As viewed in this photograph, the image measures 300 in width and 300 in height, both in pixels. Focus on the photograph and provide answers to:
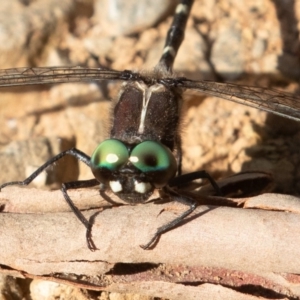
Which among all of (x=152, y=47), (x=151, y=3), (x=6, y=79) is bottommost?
(x=6, y=79)

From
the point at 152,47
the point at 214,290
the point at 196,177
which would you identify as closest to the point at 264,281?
the point at 214,290

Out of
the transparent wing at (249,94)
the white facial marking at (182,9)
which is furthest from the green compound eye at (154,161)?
the white facial marking at (182,9)

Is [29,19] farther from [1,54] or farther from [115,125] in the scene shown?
[115,125]

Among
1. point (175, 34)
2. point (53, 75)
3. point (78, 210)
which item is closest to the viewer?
point (78, 210)


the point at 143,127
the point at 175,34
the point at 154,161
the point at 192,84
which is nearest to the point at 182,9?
the point at 175,34

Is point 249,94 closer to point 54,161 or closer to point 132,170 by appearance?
point 132,170

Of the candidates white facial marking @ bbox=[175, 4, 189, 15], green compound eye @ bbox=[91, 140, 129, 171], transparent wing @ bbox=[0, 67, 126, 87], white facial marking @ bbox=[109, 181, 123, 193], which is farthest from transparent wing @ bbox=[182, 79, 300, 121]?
white facial marking @ bbox=[175, 4, 189, 15]
